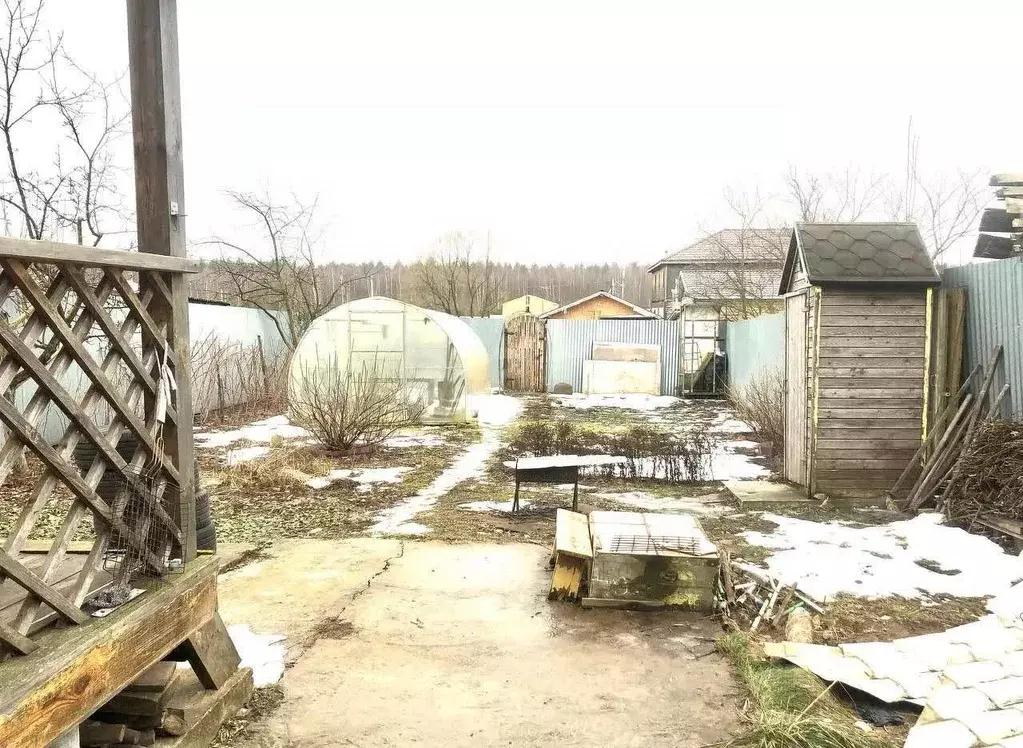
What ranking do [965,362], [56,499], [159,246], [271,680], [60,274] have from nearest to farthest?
[60,274]
[159,246]
[271,680]
[965,362]
[56,499]

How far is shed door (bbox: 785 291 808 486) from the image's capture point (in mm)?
8391

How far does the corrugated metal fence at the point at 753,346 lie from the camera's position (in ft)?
47.0

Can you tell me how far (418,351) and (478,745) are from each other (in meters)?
11.1

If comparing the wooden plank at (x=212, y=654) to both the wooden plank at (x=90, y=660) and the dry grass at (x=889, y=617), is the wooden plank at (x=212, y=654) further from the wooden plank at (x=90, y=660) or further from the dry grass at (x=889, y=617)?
the dry grass at (x=889, y=617)

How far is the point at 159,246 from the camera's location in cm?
336

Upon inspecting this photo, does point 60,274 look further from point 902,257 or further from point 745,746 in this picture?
point 902,257

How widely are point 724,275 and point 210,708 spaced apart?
95.3 feet

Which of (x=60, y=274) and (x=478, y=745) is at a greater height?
(x=60, y=274)

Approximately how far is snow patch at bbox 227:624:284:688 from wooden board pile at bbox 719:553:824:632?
288cm

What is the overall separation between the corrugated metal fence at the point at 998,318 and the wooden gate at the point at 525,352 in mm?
14176

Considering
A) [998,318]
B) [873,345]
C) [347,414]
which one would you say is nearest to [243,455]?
[347,414]

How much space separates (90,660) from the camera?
7.86 ft

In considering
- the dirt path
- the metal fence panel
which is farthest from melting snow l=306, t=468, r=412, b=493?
the metal fence panel

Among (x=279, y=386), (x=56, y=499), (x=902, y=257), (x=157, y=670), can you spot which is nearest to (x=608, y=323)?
(x=279, y=386)
